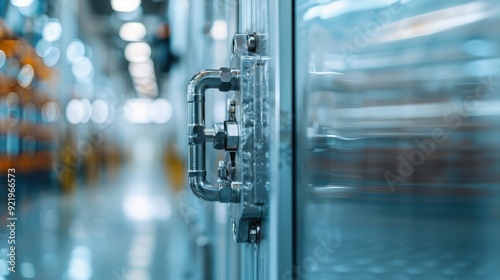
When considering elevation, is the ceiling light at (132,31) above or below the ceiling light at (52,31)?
above

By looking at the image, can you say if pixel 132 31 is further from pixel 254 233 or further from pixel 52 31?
pixel 254 233

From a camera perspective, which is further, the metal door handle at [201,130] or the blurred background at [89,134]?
the blurred background at [89,134]

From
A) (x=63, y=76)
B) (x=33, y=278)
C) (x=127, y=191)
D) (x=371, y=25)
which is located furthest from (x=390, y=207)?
(x=127, y=191)

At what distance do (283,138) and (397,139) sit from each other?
188 millimetres

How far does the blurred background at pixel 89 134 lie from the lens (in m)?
3.25

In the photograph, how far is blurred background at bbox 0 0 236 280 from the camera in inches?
128

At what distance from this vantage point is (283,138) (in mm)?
681

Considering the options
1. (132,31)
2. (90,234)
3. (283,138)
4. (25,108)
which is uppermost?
(132,31)

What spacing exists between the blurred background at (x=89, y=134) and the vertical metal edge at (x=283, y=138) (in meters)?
0.92

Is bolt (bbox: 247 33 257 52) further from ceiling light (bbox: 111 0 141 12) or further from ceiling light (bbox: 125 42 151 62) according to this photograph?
ceiling light (bbox: 125 42 151 62)

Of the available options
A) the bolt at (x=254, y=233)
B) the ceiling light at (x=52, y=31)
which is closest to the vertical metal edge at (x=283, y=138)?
the bolt at (x=254, y=233)

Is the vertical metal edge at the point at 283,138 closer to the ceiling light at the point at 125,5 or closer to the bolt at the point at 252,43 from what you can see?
the bolt at the point at 252,43

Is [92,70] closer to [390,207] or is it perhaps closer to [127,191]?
[127,191]

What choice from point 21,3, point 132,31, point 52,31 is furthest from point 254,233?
point 132,31
